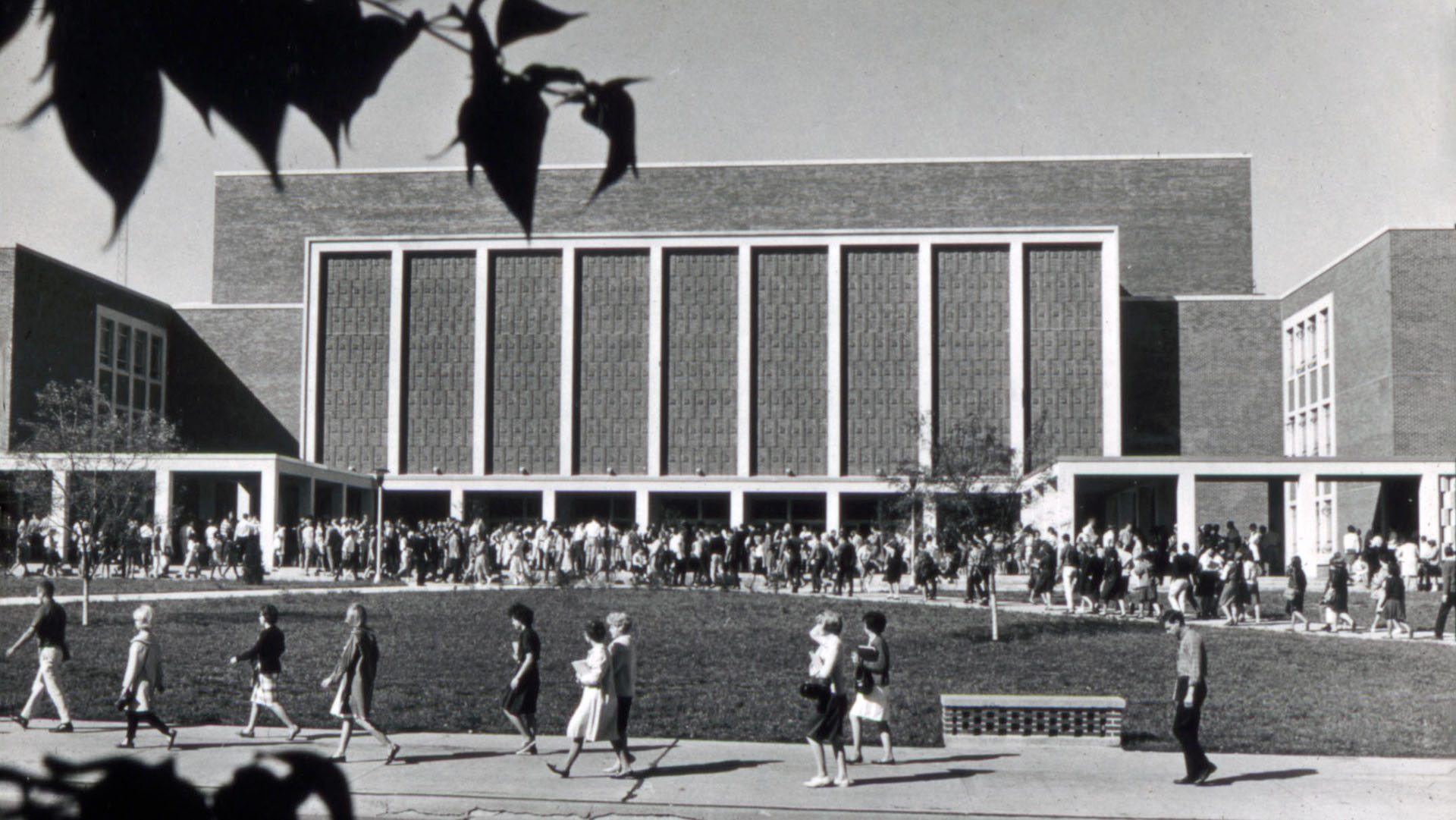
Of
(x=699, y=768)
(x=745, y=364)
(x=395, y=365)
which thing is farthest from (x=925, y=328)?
(x=699, y=768)

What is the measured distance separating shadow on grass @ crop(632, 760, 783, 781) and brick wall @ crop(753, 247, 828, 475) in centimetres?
4258

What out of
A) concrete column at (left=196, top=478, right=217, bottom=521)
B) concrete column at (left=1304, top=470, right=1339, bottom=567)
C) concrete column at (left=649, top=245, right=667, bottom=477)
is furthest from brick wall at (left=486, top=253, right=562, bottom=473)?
concrete column at (left=1304, top=470, right=1339, bottom=567)

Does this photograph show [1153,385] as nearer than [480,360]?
No

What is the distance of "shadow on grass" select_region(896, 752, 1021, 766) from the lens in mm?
13602

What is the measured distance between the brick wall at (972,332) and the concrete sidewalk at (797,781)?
137ft

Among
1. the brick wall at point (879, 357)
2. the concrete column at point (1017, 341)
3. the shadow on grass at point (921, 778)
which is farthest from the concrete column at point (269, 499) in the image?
the shadow on grass at point (921, 778)

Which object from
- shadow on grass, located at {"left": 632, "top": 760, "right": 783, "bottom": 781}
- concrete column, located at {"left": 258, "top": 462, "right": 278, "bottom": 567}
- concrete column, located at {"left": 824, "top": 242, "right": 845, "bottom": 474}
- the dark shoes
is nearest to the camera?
the dark shoes

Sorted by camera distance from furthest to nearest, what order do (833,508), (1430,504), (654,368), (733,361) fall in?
(733,361) < (654,368) < (833,508) < (1430,504)

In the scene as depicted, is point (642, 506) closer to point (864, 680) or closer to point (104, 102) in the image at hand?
point (864, 680)


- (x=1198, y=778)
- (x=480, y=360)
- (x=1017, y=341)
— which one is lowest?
(x=1198, y=778)

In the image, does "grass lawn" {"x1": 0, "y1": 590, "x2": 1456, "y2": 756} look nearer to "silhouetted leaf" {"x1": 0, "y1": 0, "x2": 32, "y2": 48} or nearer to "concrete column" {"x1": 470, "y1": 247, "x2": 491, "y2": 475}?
"silhouetted leaf" {"x1": 0, "y1": 0, "x2": 32, "y2": 48}

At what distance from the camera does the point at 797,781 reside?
40.3 feet

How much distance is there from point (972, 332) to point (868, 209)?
6.97 m

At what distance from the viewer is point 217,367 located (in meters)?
58.9
